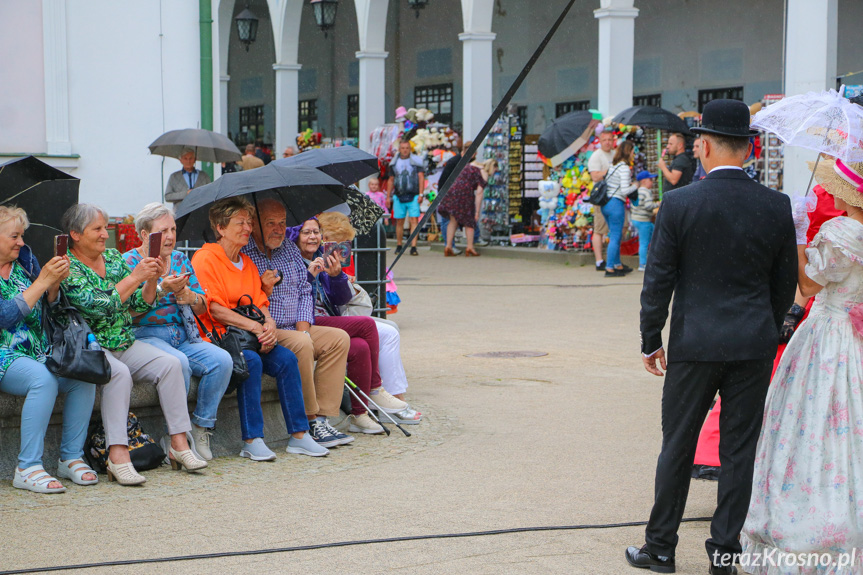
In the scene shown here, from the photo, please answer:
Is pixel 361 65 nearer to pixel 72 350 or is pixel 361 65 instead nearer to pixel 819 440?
pixel 72 350

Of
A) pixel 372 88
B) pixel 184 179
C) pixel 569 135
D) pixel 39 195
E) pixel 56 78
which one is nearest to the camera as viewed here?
pixel 39 195

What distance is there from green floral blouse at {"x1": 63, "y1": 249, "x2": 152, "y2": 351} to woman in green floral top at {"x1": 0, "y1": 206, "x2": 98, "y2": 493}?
117mm

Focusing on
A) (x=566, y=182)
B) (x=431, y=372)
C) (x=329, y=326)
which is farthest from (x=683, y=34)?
(x=329, y=326)

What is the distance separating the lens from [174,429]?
594cm

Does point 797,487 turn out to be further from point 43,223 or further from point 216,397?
point 43,223

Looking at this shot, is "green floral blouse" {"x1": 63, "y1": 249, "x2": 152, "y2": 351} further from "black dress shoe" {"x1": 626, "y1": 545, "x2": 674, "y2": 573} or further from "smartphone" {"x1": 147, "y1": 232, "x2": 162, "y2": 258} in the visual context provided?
"black dress shoe" {"x1": 626, "y1": 545, "x2": 674, "y2": 573}

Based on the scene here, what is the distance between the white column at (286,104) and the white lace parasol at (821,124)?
2162 centimetres

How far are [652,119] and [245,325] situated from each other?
10527 millimetres

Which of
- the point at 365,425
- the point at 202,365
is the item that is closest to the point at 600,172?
the point at 365,425

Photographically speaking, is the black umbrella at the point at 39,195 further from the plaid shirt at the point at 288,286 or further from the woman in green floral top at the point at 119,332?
the plaid shirt at the point at 288,286

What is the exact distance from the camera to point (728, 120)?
169 inches

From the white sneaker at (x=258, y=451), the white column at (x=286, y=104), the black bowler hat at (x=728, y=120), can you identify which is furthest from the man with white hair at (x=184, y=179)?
the white column at (x=286, y=104)

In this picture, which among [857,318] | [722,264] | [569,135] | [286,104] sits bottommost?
[857,318]

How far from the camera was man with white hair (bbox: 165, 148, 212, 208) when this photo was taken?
1215cm
